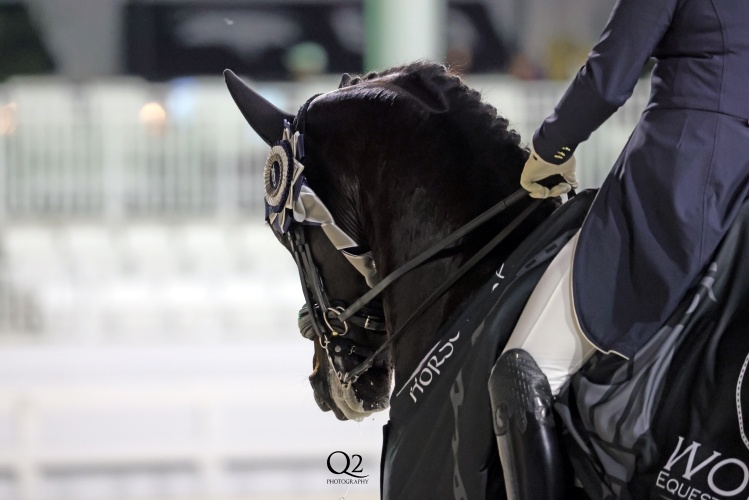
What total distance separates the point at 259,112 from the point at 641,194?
847 millimetres

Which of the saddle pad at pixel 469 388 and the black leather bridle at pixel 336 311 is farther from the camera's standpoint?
the black leather bridle at pixel 336 311

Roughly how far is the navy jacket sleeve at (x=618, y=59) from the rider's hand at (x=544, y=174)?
0.27ft

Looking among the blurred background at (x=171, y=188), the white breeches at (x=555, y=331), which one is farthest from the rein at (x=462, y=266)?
the blurred background at (x=171, y=188)

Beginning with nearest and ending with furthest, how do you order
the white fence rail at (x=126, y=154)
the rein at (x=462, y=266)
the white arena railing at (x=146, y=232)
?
the rein at (x=462, y=266)
the white arena railing at (x=146, y=232)
the white fence rail at (x=126, y=154)

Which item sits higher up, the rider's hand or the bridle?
the rider's hand

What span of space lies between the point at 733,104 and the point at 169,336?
4091mm

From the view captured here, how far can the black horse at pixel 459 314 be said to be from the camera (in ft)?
3.27

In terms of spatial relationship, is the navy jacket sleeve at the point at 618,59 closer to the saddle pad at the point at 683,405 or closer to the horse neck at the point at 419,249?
the saddle pad at the point at 683,405

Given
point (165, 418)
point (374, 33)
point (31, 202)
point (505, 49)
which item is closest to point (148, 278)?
point (31, 202)

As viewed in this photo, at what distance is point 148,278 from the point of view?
15.8ft

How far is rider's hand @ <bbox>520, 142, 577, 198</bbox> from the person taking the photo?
1177 mm

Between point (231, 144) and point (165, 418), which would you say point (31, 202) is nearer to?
point (231, 144)

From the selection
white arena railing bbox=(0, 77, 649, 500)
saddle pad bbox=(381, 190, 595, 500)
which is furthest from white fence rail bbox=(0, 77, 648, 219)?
saddle pad bbox=(381, 190, 595, 500)

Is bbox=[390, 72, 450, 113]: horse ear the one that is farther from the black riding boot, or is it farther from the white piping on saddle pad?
the black riding boot
